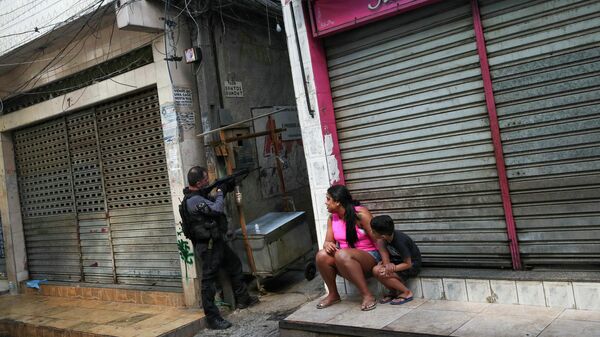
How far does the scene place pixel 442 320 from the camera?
425cm

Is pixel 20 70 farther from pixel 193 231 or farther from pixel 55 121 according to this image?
pixel 193 231

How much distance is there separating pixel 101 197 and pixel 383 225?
5.59 m

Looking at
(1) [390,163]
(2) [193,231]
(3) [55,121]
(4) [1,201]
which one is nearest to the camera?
(1) [390,163]

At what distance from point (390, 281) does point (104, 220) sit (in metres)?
5.50

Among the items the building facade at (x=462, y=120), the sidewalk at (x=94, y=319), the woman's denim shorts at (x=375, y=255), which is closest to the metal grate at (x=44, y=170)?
the sidewalk at (x=94, y=319)

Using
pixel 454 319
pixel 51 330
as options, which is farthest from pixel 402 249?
pixel 51 330

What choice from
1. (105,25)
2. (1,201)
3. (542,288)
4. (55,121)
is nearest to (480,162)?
(542,288)

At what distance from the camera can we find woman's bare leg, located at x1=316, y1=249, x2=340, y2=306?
5.03m

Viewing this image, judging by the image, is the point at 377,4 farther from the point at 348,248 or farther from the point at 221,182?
the point at 221,182

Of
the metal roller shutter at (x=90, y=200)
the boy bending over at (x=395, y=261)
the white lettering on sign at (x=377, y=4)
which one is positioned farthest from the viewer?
the metal roller shutter at (x=90, y=200)

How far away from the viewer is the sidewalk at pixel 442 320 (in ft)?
12.5

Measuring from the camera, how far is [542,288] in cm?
420

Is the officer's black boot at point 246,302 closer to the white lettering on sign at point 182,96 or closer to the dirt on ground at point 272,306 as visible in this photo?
the dirt on ground at point 272,306

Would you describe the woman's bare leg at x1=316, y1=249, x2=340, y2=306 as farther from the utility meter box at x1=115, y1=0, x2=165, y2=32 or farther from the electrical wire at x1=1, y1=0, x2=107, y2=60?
the electrical wire at x1=1, y1=0, x2=107, y2=60
